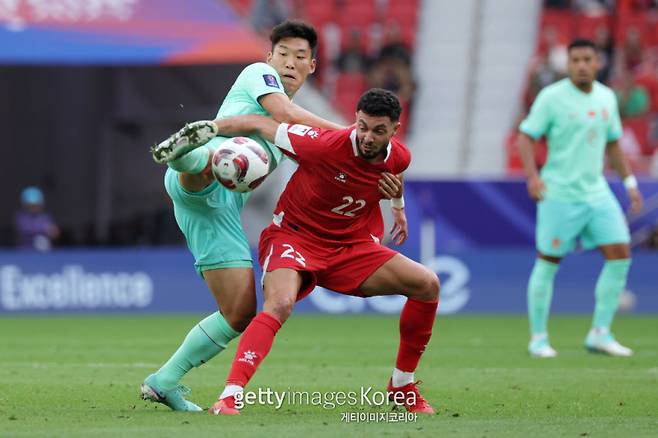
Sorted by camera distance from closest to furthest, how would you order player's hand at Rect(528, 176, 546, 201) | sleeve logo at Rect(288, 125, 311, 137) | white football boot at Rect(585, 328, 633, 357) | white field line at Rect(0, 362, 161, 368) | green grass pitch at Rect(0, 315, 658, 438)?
green grass pitch at Rect(0, 315, 658, 438)
sleeve logo at Rect(288, 125, 311, 137)
white field line at Rect(0, 362, 161, 368)
white football boot at Rect(585, 328, 633, 357)
player's hand at Rect(528, 176, 546, 201)

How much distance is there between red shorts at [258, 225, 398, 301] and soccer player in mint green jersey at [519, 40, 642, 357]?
13.3 ft

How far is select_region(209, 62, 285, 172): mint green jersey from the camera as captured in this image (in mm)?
7199

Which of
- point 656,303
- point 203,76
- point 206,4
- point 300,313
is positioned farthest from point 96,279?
point 656,303

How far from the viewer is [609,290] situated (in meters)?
11.1

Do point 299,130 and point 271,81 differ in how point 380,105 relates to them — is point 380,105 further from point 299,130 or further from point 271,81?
point 271,81

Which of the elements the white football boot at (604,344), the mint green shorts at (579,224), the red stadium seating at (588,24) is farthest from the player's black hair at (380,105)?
the red stadium seating at (588,24)

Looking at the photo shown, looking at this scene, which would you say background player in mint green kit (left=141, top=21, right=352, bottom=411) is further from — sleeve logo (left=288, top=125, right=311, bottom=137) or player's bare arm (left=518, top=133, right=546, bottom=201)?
player's bare arm (left=518, top=133, right=546, bottom=201)

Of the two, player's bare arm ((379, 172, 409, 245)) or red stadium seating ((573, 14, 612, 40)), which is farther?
red stadium seating ((573, 14, 612, 40))

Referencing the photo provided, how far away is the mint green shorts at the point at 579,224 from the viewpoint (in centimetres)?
1099

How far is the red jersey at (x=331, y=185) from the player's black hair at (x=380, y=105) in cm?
23

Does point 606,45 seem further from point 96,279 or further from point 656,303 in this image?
point 96,279

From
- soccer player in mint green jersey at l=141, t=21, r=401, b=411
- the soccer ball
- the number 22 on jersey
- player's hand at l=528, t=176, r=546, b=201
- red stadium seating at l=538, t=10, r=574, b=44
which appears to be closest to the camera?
the soccer ball

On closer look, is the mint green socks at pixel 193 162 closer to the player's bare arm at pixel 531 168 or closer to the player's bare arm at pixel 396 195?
the player's bare arm at pixel 396 195

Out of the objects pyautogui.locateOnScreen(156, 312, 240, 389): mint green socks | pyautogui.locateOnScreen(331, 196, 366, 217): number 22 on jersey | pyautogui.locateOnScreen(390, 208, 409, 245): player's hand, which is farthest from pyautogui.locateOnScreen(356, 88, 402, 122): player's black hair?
pyautogui.locateOnScreen(156, 312, 240, 389): mint green socks
